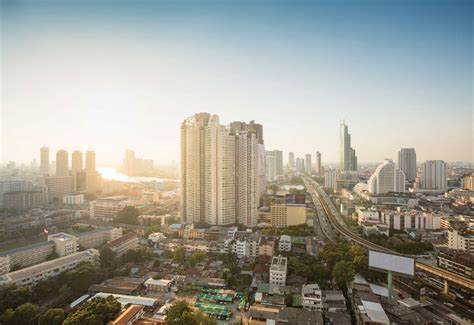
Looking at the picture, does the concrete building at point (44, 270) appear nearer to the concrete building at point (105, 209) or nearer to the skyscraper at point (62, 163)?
the concrete building at point (105, 209)

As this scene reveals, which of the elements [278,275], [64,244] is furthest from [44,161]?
[278,275]

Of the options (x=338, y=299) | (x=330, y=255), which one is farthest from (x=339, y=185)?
(x=338, y=299)

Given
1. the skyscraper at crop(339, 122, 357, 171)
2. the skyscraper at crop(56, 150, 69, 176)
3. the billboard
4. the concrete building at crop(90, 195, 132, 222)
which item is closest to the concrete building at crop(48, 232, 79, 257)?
the concrete building at crop(90, 195, 132, 222)

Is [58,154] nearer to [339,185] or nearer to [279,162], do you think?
[339,185]

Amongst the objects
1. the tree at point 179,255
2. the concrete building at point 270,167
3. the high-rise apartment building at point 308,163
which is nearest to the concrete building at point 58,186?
the tree at point 179,255

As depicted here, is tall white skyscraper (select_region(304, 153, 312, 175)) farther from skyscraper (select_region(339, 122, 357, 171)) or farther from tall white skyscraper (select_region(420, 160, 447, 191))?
tall white skyscraper (select_region(420, 160, 447, 191))

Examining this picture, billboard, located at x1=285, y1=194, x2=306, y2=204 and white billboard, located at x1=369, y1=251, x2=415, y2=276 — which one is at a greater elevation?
billboard, located at x1=285, y1=194, x2=306, y2=204
